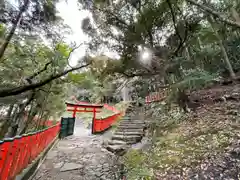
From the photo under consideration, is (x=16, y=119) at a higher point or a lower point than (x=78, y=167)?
higher

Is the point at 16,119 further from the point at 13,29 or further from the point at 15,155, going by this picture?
the point at 13,29

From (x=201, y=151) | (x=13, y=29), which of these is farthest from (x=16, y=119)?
(x=201, y=151)

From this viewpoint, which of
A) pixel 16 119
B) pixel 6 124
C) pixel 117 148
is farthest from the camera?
pixel 16 119

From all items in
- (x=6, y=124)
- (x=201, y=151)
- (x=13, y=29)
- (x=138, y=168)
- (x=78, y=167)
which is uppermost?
(x=13, y=29)

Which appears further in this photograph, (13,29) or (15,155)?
(13,29)

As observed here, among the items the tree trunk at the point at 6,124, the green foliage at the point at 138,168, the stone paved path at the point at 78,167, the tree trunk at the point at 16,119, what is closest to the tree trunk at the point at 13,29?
the tree trunk at the point at 16,119

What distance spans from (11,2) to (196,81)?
18.8 feet

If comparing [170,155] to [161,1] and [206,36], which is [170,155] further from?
[206,36]

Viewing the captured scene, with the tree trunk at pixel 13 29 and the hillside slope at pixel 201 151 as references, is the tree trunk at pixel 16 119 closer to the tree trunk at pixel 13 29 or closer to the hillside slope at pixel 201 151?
the tree trunk at pixel 13 29

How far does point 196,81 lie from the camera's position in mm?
5234

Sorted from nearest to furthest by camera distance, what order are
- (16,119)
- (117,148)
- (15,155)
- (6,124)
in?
(15,155) → (117,148) → (6,124) → (16,119)

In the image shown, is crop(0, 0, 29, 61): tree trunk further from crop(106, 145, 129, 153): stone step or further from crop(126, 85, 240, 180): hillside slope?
crop(106, 145, 129, 153): stone step

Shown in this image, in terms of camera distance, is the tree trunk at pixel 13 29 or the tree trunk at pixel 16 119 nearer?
the tree trunk at pixel 13 29

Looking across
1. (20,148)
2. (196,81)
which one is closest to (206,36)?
(196,81)
